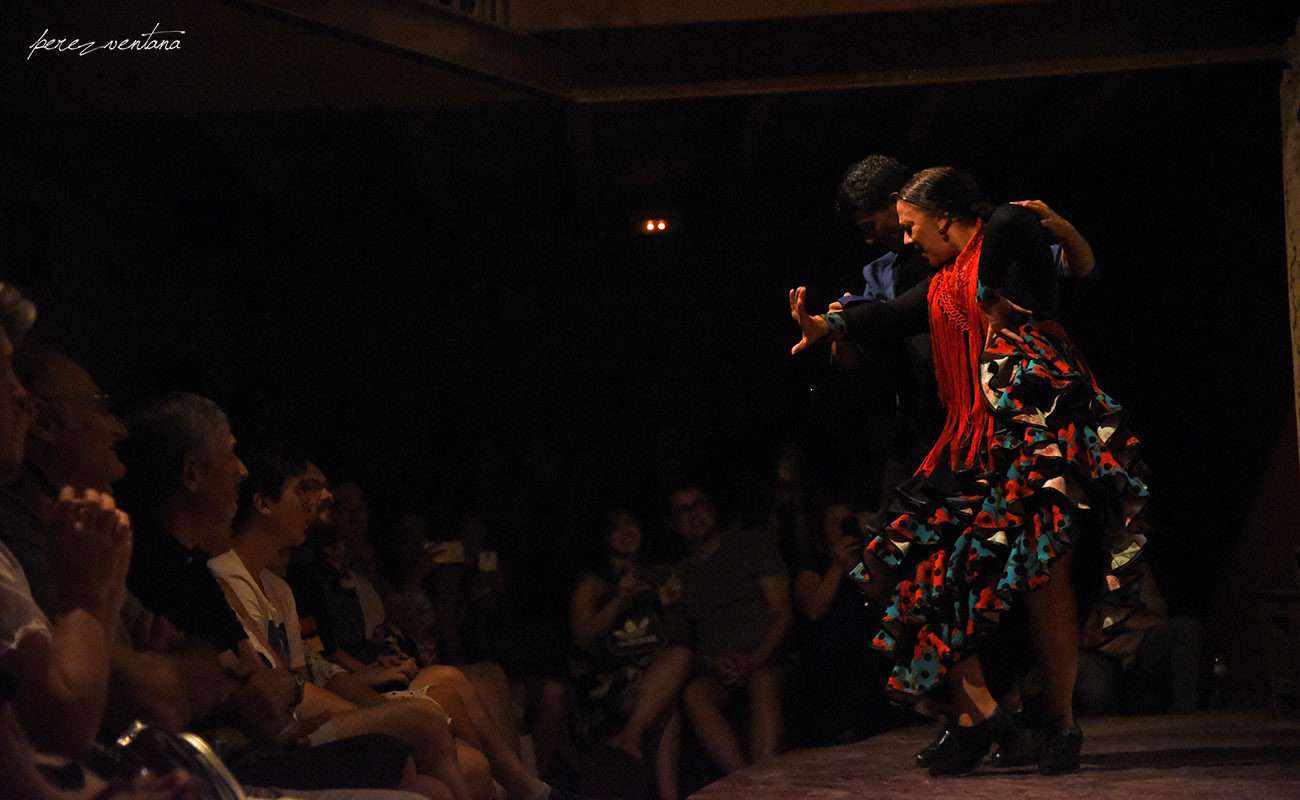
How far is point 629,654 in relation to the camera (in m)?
4.66

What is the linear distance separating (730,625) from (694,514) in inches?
16.5

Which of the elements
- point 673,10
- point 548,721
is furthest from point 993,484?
point 548,721

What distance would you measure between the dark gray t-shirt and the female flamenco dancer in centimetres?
151

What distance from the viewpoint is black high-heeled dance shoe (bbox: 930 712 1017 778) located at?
10.1 feet

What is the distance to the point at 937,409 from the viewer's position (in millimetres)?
3354

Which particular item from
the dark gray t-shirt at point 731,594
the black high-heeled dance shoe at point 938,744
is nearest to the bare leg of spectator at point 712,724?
the dark gray t-shirt at point 731,594

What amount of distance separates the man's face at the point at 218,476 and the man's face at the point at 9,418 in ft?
2.75

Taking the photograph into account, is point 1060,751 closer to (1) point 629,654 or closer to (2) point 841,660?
(2) point 841,660

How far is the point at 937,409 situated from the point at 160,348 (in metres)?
3.49

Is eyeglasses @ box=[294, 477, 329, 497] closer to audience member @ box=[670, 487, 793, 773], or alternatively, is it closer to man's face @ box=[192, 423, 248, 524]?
man's face @ box=[192, 423, 248, 524]

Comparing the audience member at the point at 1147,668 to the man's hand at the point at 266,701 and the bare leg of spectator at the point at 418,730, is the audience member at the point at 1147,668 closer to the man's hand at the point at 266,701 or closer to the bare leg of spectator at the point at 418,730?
the bare leg of spectator at the point at 418,730

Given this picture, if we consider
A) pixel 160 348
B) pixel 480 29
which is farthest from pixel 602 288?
pixel 480 29

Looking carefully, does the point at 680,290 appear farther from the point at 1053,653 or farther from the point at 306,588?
the point at 1053,653
